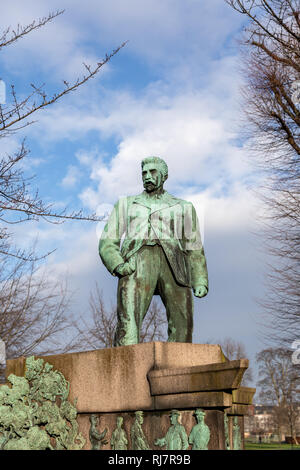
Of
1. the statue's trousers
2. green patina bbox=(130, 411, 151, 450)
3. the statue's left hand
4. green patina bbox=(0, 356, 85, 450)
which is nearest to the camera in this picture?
green patina bbox=(130, 411, 151, 450)

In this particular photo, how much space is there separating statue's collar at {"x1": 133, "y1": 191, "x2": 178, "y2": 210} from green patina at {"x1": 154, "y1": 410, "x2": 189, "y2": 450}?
2.37 metres

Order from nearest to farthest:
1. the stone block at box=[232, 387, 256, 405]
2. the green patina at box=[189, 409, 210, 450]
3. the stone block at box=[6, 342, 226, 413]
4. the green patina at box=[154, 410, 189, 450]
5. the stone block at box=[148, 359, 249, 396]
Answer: the stone block at box=[148, 359, 249, 396], the green patina at box=[189, 409, 210, 450], the green patina at box=[154, 410, 189, 450], the stone block at box=[6, 342, 226, 413], the stone block at box=[232, 387, 256, 405]

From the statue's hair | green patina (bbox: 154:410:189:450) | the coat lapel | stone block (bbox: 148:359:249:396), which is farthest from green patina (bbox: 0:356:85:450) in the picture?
the statue's hair

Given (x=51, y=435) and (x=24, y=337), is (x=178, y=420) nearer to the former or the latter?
(x=51, y=435)

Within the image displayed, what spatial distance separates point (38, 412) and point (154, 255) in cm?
203

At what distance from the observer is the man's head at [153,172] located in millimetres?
6449

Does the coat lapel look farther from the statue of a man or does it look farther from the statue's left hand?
the statue's left hand

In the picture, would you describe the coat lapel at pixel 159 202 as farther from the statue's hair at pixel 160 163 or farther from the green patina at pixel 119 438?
the green patina at pixel 119 438

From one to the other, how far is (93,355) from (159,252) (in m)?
1.31

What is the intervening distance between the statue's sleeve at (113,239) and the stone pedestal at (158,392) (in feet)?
3.36

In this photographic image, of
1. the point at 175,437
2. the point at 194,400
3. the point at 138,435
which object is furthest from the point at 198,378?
the point at 138,435

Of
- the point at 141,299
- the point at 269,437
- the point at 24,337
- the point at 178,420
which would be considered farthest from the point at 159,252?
the point at 269,437

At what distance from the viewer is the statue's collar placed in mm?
6492

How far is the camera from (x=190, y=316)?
20.3 feet
